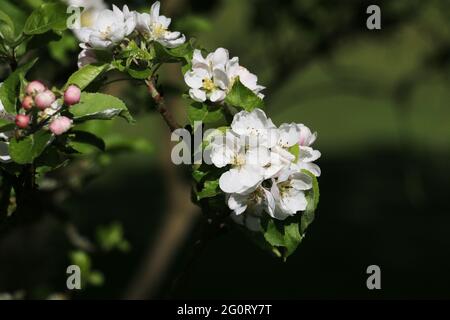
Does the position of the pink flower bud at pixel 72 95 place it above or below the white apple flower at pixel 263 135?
above

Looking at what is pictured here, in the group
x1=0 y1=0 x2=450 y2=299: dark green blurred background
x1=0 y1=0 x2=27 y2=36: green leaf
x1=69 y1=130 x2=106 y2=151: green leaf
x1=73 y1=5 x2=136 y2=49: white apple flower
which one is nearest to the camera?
x1=73 y1=5 x2=136 y2=49: white apple flower

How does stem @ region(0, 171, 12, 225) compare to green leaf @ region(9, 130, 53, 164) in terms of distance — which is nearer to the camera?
green leaf @ region(9, 130, 53, 164)

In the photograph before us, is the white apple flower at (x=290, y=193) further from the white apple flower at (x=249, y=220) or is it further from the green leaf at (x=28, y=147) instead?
the green leaf at (x=28, y=147)

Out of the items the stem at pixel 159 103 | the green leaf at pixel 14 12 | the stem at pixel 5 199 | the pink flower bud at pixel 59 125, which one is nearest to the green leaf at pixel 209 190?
the stem at pixel 159 103

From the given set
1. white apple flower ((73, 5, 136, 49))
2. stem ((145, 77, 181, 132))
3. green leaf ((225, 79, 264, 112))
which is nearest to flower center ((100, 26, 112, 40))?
white apple flower ((73, 5, 136, 49))

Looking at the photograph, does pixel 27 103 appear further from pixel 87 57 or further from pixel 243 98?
pixel 243 98

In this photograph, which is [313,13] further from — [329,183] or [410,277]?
[329,183]

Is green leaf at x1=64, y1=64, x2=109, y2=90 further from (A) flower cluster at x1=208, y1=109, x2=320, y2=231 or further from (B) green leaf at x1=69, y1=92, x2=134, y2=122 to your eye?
(A) flower cluster at x1=208, y1=109, x2=320, y2=231

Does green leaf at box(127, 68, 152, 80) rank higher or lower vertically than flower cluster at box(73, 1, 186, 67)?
lower

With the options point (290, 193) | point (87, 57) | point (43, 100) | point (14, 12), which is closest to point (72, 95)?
point (43, 100)
